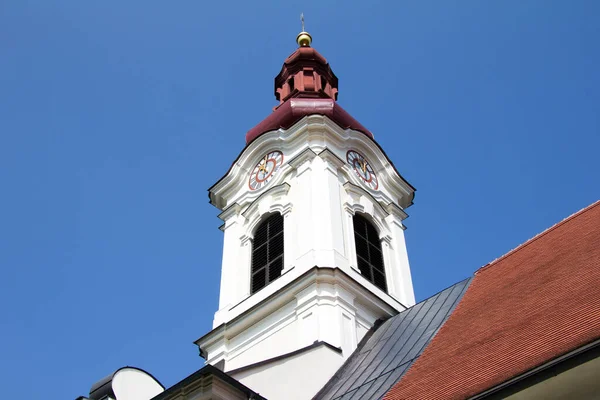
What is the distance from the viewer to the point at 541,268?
10828mm

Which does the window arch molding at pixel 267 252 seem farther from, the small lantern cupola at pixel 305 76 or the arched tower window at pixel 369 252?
the small lantern cupola at pixel 305 76

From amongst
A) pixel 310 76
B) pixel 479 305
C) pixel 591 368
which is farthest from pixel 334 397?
pixel 310 76

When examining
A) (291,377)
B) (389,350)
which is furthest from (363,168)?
(291,377)

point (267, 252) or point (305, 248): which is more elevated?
point (267, 252)

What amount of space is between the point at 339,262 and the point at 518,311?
21.4ft

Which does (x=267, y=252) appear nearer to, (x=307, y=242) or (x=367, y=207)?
(x=307, y=242)

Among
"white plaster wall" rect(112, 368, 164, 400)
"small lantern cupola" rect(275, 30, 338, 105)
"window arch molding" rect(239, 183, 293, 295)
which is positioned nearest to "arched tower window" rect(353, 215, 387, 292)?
"window arch molding" rect(239, 183, 293, 295)

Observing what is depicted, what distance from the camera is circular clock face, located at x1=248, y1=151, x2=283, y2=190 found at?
61.6 feet

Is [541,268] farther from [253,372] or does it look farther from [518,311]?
[253,372]

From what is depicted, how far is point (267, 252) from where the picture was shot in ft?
57.0

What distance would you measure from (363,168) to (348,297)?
497 cm

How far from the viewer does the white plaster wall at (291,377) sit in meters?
12.3

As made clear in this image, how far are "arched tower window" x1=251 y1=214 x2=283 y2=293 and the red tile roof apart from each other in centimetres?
554

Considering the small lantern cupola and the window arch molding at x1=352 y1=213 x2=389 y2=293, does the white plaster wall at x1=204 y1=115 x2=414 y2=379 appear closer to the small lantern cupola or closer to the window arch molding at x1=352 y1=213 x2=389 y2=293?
the window arch molding at x1=352 y1=213 x2=389 y2=293
